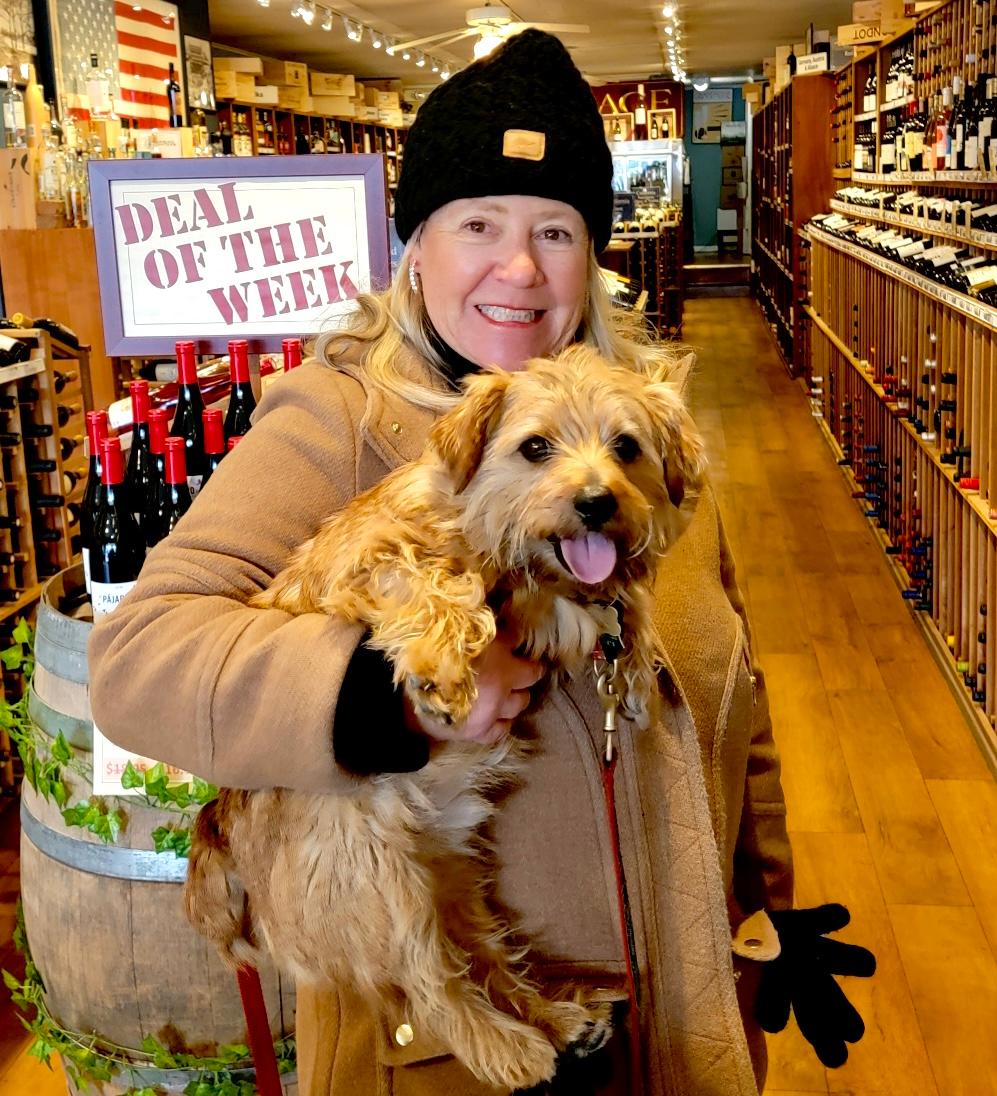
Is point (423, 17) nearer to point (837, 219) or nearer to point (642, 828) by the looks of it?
point (837, 219)

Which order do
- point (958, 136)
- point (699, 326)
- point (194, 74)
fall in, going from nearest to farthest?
point (958, 136), point (194, 74), point (699, 326)

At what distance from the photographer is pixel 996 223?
13.8 feet

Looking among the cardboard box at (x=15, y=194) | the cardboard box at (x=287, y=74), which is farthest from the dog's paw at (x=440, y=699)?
the cardboard box at (x=287, y=74)

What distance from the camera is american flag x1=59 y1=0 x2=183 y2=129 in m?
8.64

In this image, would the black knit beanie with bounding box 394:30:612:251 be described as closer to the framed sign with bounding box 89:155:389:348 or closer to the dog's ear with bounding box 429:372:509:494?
the dog's ear with bounding box 429:372:509:494

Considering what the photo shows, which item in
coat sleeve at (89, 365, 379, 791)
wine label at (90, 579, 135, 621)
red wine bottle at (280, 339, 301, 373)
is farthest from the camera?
red wine bottle at (280, 339, 301, 373)

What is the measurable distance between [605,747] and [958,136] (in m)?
4.41

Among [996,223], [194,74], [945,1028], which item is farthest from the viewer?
[194,74]

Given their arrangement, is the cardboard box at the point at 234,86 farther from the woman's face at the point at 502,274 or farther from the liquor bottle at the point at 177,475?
the woman's face at the point at 502,274

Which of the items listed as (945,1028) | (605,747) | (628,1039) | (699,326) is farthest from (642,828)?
(699,326)

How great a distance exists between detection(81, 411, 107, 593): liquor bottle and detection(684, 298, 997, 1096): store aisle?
1883 mm

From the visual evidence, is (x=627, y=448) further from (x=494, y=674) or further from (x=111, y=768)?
(x=111, y=768)

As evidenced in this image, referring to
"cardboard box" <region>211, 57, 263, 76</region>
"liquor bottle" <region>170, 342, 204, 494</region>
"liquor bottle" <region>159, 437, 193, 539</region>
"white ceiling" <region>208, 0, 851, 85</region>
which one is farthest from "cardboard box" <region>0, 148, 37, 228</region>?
"cardboard box" <region>211, 57, 263, 76</region>

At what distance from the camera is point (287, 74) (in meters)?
14.5
